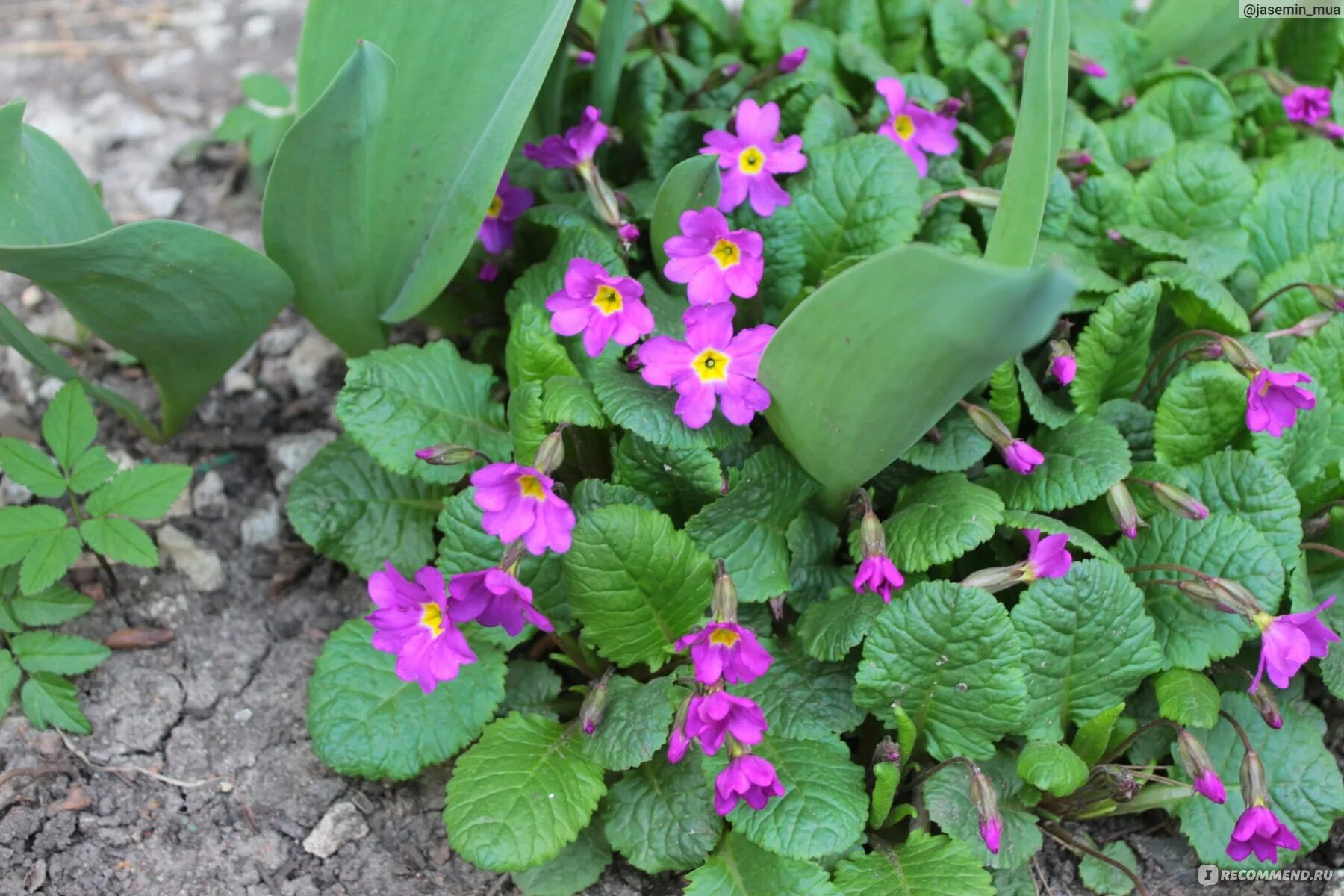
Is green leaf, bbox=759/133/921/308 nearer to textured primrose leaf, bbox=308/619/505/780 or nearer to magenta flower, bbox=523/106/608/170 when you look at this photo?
magenta flower, bbox=523/106/608/170

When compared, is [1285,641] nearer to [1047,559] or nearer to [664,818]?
[1047,559]

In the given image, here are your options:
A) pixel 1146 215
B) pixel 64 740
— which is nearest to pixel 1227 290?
pixel 1146 215

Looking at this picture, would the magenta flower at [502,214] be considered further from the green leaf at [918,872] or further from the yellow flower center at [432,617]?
Result: the green leaf at [918,872]

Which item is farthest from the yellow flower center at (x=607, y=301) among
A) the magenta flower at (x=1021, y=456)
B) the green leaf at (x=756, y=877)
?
the green leaf at (x=756, y=877)

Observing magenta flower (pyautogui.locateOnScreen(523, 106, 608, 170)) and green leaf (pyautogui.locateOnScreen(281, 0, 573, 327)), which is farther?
magenta flower (pyautogui.locateOnScreen(523, 106, 608, 170))

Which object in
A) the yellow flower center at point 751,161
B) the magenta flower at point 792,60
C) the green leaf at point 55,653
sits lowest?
the green leaf at point 55,653

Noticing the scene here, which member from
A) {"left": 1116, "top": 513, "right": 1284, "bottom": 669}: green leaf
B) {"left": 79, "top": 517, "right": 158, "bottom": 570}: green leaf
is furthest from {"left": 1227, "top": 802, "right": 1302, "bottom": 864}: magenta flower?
{"left": 79, "top": 517, "right": 158, "bottom": 570}: green leaf
